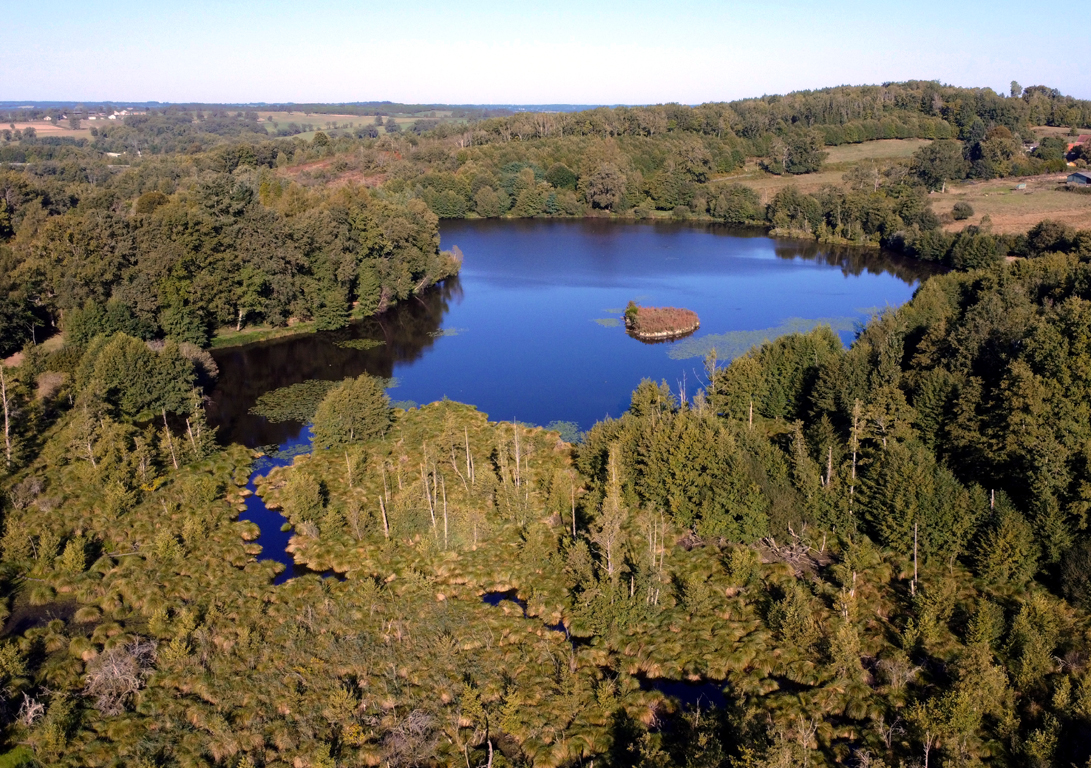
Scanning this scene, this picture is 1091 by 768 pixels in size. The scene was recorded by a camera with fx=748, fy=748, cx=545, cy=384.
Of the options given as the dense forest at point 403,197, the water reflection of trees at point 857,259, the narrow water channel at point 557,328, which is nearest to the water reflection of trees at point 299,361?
the narrow water channel at point 557,328

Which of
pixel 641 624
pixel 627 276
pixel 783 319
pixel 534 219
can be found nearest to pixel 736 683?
pixel 641 624

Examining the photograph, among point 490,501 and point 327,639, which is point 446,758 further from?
point 490,501

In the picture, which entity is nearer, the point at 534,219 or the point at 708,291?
the point at 708,291

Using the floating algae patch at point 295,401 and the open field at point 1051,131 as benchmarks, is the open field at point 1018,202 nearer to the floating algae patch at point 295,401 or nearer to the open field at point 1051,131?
the open field at point 1051,131

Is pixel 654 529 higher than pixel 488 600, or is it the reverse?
pixel 654 529

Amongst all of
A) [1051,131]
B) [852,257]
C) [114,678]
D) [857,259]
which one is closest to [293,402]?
[114,678]

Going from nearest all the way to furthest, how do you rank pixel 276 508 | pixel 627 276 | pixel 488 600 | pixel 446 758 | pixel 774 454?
pixel 446 758 → pixel 488 600 → pixel 774 454 → pixel 276 508 → pixel 627 276

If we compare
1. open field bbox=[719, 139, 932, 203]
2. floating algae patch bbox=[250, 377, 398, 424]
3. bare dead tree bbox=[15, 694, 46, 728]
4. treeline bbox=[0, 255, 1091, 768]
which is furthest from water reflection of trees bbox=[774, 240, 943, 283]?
bare dead tree bbox=[15, 694, 46, 728]
